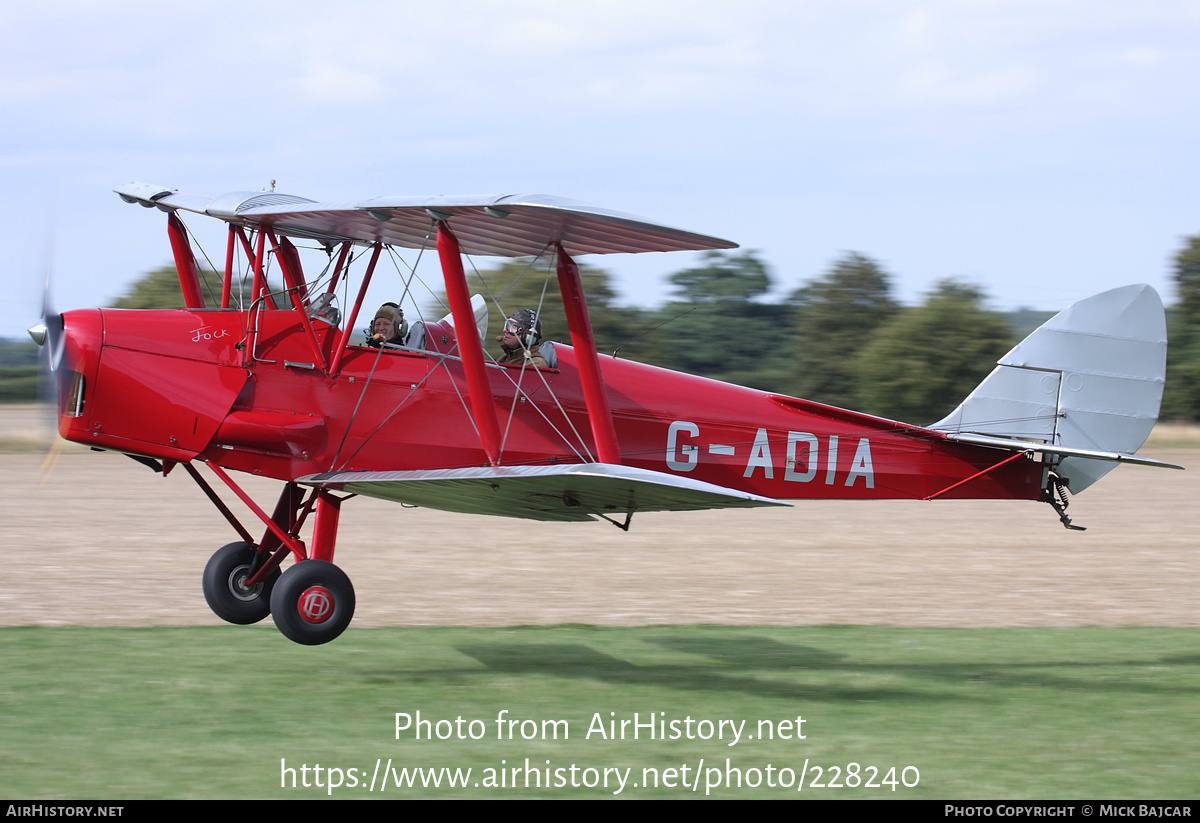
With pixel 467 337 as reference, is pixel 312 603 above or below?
below

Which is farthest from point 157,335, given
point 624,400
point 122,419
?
point 624,400

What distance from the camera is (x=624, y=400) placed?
7.95 meters

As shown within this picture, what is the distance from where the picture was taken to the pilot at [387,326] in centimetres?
754

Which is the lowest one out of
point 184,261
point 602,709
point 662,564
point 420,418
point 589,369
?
point 662,564

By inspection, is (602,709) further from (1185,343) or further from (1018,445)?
(1185,343)

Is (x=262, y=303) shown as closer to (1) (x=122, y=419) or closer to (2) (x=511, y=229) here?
(1) (x=122, y=419)

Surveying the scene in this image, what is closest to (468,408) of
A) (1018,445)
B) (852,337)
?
(1018,445)

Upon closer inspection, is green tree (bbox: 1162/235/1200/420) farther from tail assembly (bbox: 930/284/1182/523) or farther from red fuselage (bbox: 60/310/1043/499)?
red fuselage (bbox: 60/310/1043/499)

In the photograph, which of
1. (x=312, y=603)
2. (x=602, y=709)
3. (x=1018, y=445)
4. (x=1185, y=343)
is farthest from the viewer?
(x=1185, y=343)

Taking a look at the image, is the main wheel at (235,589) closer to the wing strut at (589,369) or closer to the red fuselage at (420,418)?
the red fuselage at (420,418)

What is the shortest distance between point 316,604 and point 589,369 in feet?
7.23

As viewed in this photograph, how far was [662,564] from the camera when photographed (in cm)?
1386
